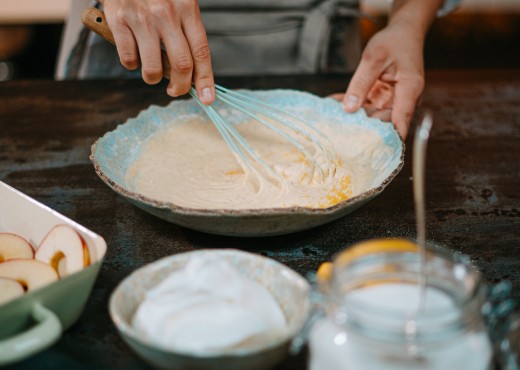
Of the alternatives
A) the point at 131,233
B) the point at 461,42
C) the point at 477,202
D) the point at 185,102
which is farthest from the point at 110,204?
the point at 461,42

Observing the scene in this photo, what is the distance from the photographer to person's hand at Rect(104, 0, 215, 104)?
954 millimetres

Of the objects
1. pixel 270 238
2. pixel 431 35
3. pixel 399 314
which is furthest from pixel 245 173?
pixel 431 35

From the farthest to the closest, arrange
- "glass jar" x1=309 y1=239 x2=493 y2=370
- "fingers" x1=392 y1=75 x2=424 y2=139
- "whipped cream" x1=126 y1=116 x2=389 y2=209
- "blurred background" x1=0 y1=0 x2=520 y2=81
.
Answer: "blurred background" x1=0 y1=0 x2=520 y2=81
"fingers" x1=392 y1=75 x2=424 y2=139
"whipped cream" x1=126 y1=116 x2=389 y2=209
"glass jar" x1=309 y1=239 x2=493 y2=370

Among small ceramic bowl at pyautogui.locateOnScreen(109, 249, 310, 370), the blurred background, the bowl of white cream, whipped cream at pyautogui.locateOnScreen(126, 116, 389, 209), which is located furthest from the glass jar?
the blurred background

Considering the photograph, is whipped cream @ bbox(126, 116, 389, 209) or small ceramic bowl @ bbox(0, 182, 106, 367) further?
whipped cream @ bbox(126, 116, 389, 209)

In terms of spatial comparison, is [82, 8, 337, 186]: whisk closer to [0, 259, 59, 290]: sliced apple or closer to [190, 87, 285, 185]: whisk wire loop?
[190, 87, 285, 185]: whisk wire loop

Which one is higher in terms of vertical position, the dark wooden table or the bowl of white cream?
the bowl of white cream

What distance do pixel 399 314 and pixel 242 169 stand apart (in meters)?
0.54

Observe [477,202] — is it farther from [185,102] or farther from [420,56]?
[185,102]

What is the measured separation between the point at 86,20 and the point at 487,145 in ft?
2.26

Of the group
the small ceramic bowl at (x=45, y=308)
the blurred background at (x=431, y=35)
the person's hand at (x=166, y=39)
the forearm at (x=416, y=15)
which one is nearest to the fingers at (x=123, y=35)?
the person's hand at (x=166, y=39)

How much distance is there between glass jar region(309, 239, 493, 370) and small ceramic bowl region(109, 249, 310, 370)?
38 millimetres

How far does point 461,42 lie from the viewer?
3018 millimetres

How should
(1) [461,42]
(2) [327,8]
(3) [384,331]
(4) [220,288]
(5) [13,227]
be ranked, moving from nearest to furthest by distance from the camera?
(3) [384,331] → (4) [220,288] → (5) [13,227] → (2) [327,8] → (1) [461,42]
